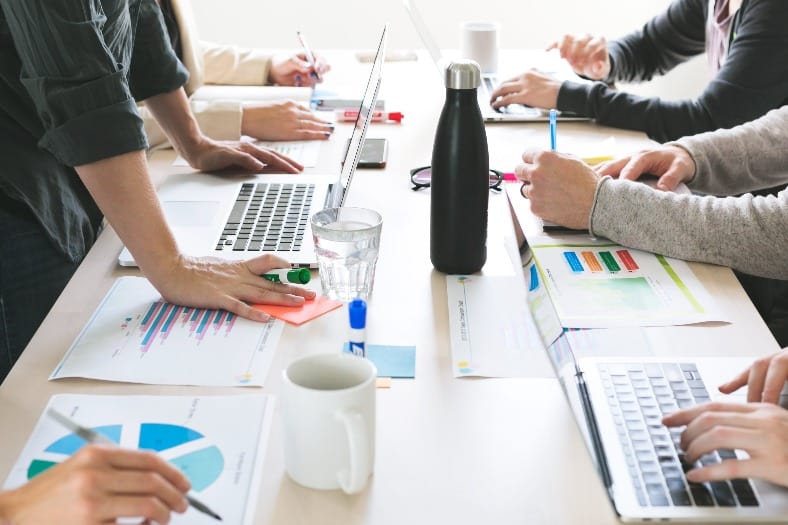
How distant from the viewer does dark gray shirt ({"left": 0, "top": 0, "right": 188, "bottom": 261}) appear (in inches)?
41.6

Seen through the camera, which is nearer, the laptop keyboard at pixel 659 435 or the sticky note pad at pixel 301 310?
the laptop keyboard at pixel 659 435

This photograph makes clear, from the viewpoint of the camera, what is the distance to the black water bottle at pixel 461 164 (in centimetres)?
115

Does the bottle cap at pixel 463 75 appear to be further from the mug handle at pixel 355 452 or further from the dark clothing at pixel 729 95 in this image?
the dark clothing at pixel 729 95

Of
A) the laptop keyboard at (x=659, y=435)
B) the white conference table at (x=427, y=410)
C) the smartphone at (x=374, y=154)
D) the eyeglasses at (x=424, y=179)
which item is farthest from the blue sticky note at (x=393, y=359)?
the smartphone at (x=374, y=154)

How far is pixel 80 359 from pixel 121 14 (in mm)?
557

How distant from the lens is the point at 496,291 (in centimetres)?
118

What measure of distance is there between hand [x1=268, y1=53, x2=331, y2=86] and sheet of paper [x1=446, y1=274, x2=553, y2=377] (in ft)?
3.69

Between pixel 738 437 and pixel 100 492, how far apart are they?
1.84ft

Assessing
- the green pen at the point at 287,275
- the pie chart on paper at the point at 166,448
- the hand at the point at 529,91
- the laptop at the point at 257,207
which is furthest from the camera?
the hand at the point at 529,91

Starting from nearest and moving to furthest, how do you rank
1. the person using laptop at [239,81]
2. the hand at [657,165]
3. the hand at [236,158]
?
the hand at [657,165] < the hand at [236,158] < the person using laptop at [239,81]

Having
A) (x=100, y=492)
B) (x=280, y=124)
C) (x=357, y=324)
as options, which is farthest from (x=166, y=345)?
(x=280, y=124)

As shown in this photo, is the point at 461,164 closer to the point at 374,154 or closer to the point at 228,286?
the point at 228,286

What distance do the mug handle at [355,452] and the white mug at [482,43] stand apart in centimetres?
162

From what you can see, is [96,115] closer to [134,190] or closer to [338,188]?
[134,190]
